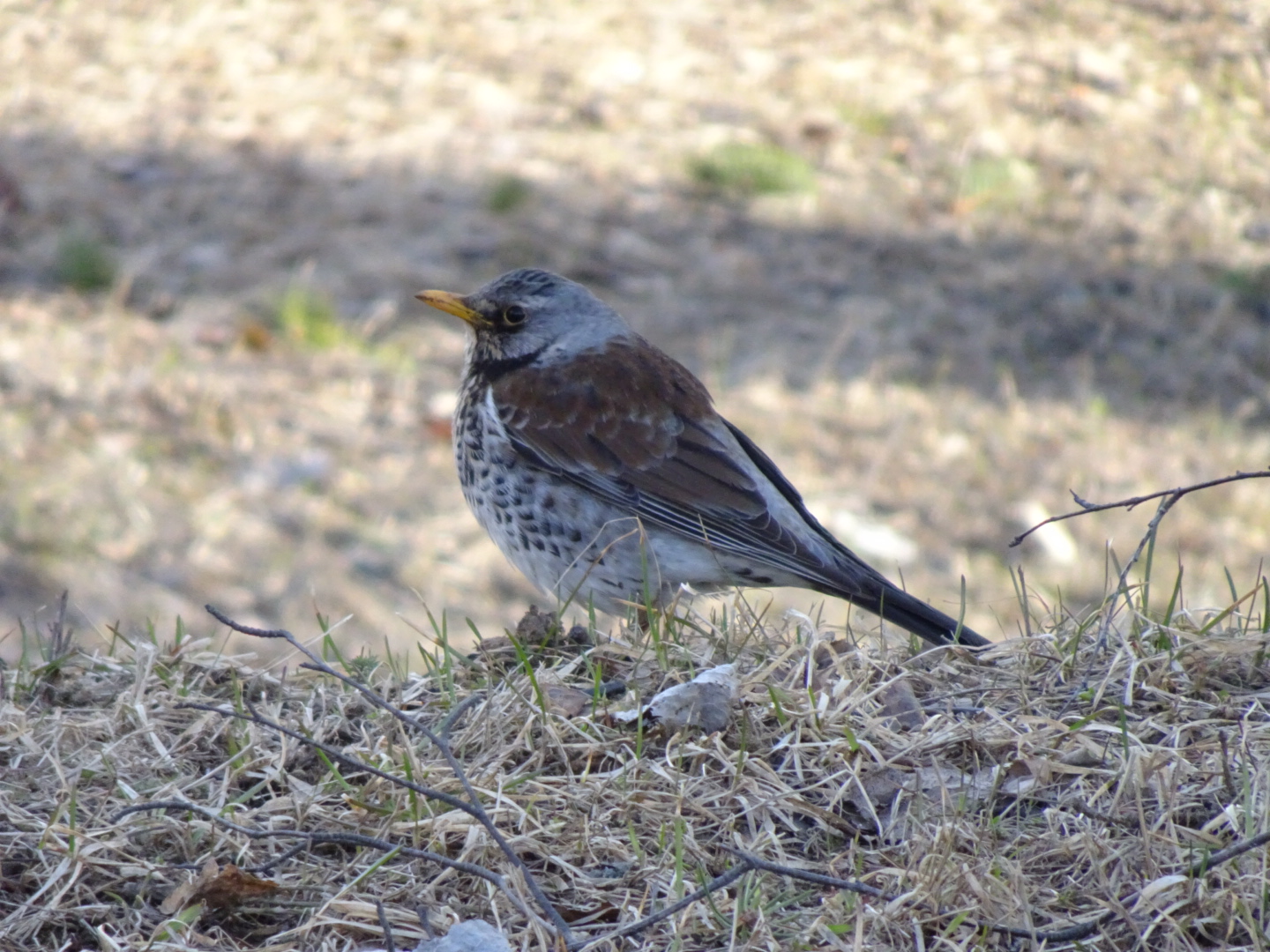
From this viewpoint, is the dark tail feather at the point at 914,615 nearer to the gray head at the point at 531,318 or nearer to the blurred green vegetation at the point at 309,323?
the gray head at the point at 531,318

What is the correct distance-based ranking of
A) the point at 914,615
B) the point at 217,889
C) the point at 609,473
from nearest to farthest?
the point at 217,889 < the point at 914,615 < the point at 609,473

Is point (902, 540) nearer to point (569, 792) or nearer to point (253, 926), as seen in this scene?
point (569, 792)

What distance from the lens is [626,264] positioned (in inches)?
332

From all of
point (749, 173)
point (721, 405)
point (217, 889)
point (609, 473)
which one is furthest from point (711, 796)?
point (749, 173)

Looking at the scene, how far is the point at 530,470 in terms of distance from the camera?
176 inches

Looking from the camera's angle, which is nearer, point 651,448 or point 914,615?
point 914,615

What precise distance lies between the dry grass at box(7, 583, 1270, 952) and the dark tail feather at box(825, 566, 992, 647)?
0.40m

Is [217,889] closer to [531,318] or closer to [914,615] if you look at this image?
[914,615]

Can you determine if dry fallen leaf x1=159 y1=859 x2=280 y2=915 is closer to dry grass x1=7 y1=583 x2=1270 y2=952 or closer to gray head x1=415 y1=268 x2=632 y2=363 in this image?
dry grass x1=7 y1=583 x2=1270 y2=952

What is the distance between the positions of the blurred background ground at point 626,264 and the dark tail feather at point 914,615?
4.40ft

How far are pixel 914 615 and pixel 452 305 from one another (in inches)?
70.8

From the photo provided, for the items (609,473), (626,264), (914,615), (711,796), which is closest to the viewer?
(711,796)

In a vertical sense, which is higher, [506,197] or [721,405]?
[506,197]

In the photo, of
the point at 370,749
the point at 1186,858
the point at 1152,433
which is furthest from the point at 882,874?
the point at 1152,433
